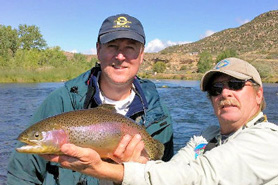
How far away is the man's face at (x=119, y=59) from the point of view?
3.09 meters

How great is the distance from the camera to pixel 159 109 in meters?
3.36

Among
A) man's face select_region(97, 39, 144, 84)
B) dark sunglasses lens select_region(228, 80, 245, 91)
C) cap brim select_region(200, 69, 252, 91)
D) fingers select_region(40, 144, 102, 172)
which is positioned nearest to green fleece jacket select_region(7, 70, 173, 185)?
man's face select_region(97, 39, 144, 84)

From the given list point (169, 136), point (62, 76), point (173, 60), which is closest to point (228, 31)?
point (173, 60)

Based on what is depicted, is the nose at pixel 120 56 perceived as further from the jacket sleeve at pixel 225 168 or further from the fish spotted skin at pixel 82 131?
the jacket sleeve at pixel 225 168

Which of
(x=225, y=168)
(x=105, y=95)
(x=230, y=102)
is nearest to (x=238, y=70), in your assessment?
(x=230, y=102)

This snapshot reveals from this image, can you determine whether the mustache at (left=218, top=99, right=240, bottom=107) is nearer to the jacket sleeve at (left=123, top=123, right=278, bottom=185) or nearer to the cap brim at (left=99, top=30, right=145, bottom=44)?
the jacket sleeve at (left=123, top=123, right=278, bottom=185)

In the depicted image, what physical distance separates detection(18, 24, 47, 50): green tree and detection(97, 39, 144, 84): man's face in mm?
74014

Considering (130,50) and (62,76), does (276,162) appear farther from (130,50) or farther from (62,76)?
(62,76)

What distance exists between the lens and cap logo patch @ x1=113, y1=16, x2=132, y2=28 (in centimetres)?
303

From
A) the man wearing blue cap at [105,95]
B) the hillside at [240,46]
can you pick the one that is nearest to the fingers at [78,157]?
the man wearing blue cap at [105,95]

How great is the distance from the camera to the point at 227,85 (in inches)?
104

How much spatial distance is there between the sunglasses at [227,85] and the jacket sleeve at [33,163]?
56.2 inches

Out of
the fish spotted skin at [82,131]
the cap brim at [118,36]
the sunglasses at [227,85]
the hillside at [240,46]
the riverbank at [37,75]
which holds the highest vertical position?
the hillside at [240,46]

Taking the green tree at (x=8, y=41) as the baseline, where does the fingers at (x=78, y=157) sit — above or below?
below
